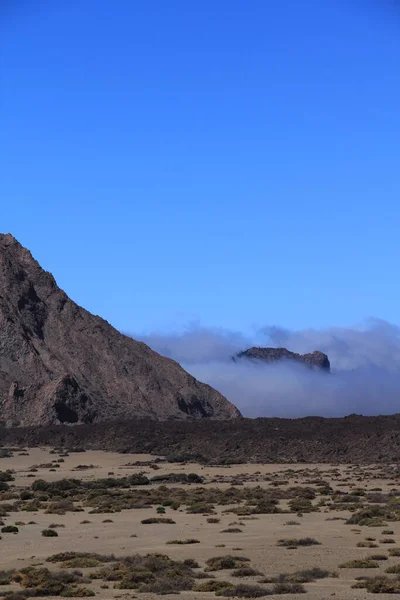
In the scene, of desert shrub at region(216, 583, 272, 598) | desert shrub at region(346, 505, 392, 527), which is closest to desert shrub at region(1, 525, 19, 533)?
desert shrub at region(346, 505, 392, 527)

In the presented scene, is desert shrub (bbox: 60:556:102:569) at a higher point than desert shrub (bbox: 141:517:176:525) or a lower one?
lower

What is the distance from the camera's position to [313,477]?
69625 millimetres

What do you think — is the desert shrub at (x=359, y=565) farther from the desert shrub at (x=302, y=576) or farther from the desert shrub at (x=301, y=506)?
the desert shrub at (x=301, y=506)

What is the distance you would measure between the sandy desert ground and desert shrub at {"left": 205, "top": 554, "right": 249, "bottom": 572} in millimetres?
73

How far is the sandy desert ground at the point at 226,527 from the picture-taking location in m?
25.5

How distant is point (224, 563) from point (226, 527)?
1173 cm

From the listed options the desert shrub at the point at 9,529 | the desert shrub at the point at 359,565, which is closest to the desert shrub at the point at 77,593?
the desert shrub at the point at 359,565

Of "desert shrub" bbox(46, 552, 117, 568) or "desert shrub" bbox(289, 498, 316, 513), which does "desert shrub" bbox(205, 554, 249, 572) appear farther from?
"desert shrub" bbox(289, 498, 316, 513)

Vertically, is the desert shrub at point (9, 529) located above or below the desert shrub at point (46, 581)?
above

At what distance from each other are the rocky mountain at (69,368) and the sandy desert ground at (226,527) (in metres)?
33.0

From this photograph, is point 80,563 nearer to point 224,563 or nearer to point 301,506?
point 224,563

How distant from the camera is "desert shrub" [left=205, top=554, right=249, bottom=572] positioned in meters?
27.8

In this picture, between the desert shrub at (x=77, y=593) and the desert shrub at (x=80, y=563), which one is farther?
the desert shrub at (x=80, y=563)

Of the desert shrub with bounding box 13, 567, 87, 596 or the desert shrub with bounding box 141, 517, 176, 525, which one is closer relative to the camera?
the desert shrub with bounding box 13, 567, 87, 596
